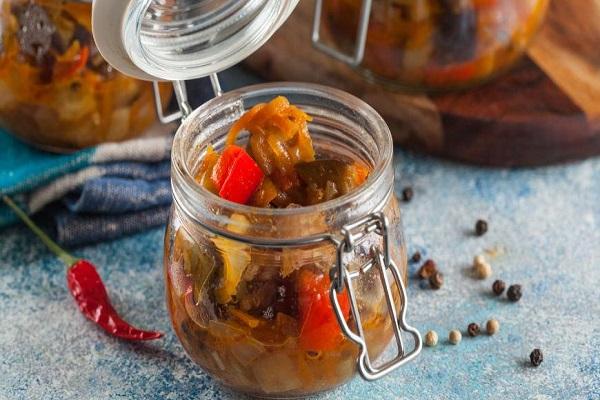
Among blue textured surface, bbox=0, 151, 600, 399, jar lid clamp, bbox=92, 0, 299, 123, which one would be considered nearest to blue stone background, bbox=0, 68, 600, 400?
blue textured surface, bbox=0, 151, 600, 399

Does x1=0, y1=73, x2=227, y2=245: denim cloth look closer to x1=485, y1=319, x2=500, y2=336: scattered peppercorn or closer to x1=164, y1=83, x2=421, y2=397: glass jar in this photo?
x1=164, y1=83, x2=421, y2=397: glass jar

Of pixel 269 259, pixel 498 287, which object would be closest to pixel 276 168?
pixel 269 259

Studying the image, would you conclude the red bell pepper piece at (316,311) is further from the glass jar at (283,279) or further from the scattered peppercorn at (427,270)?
the scattered peppercorn at (427,270)

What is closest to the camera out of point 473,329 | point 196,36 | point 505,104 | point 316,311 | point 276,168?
point 316,311

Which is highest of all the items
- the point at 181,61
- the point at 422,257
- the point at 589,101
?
the point at 181,61

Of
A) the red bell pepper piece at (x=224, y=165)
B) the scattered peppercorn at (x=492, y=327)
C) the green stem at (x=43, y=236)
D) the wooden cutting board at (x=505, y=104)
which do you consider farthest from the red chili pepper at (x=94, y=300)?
the wooden cutting board at (x=505, y=104)

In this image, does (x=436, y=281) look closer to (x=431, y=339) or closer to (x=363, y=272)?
(x=431, y=339)

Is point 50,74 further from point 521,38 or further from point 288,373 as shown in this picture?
point 521,38

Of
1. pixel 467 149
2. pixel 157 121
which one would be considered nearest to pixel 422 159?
pixel 467 149
